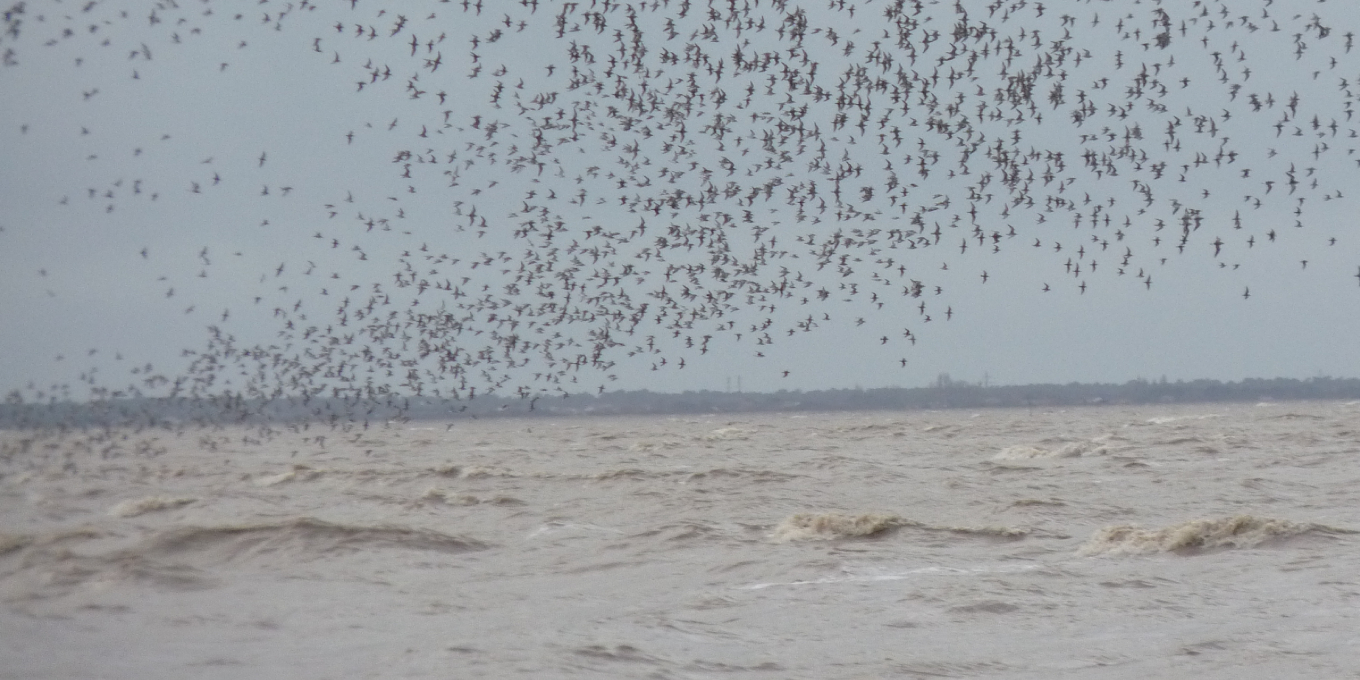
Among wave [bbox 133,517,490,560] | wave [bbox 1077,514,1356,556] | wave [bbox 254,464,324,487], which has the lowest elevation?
wave [bbox 254,464,324,487]

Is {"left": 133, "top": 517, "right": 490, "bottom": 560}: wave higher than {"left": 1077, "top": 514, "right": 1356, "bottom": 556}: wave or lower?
lower

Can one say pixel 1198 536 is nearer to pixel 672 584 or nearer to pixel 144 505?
pixel 672 584

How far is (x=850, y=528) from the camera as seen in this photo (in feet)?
82.1

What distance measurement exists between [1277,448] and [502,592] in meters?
44.3

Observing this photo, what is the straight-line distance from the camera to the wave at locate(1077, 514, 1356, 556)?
22.5m

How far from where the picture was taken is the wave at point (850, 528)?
24766mm

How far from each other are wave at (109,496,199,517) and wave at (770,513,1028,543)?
11.5m

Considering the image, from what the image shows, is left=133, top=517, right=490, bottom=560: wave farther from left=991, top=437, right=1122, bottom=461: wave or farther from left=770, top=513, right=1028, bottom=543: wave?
left=991, top=437, right=1122, bottom=461: wave

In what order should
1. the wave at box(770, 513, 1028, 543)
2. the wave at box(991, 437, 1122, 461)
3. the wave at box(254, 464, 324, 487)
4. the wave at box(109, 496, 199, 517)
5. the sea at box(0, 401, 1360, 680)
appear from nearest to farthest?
1. the sea at box(0, 401, 1360, 680)
2. the wave at box(770, 513, 1028, 543)
3. the wave at box(109, 496, 199, 517)
4. the wave at box(254, 464, 324, 487)
5. the wave at box(991, 437, 1122, 461)

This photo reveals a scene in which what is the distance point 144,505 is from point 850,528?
13.9m

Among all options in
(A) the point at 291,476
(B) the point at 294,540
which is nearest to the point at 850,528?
(B) the point at 294,540

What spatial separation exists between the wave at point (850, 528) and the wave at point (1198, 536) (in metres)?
2.14

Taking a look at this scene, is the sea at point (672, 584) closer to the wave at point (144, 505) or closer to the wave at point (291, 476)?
the wave at point (144, 505)

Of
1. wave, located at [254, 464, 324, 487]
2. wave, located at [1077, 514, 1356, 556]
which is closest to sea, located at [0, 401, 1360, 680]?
wave, located at [1077, 514, 1356, 556]
